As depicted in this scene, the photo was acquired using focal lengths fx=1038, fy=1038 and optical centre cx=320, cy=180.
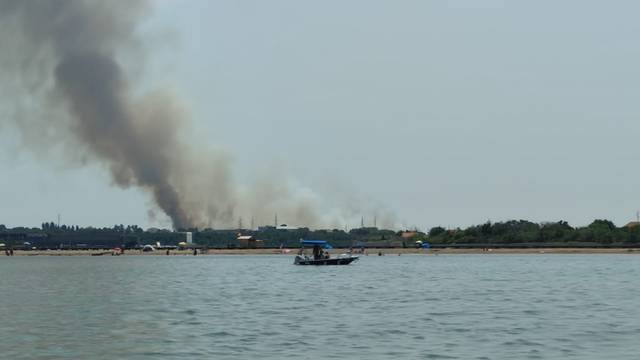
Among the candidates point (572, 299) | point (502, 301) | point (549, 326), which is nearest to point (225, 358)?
point (549, 326)

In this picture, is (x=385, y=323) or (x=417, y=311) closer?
(x=385, y=323)

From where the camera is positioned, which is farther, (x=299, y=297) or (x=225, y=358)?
(x=299, y=297)

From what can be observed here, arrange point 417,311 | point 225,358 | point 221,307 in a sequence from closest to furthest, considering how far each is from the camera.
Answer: point 225,358 < point 417,311 < point 221,307

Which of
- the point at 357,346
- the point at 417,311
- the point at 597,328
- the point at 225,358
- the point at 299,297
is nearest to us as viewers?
the point at 225,358

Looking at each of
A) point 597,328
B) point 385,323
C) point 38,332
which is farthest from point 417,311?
point 38,332

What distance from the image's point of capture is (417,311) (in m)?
83.5

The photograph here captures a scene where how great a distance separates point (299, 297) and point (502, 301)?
21.0 metres

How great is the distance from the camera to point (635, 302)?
91875mm

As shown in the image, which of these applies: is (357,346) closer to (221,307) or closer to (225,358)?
(225,358)

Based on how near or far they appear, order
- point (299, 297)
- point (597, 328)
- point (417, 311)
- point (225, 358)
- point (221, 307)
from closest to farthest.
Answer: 1. point (225, 358)
2. point (597, 328)
3. point (417, 311)
4. point (221, 307)
5. point (299, 297)

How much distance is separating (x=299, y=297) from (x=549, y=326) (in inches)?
1479

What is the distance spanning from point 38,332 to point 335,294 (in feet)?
139

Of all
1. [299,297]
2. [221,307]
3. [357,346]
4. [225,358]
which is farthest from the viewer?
[299,297]

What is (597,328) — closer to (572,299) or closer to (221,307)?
(572,299)
